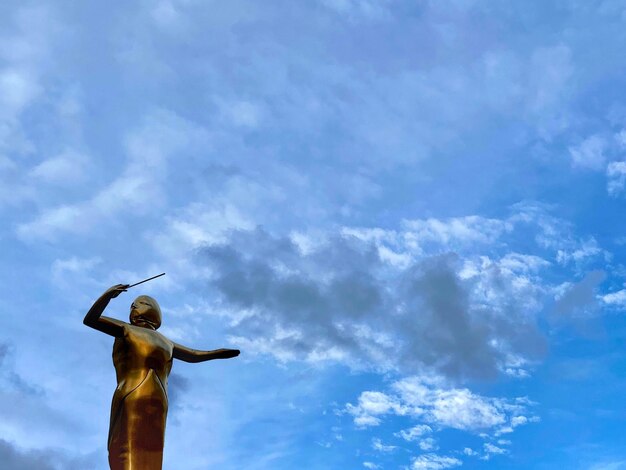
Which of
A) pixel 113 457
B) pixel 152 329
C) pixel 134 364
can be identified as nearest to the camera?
pixel 113 457

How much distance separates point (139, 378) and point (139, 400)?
50cm

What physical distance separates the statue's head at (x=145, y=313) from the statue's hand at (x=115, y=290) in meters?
1.20

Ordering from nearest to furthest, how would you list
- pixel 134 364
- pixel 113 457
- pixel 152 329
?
pixel 113 457, pixel 134 364, pixel 152 329

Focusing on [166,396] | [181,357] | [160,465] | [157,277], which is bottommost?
[160,465]

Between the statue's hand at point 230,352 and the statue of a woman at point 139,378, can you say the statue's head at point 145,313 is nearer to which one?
the statue of a woman at point 139,378

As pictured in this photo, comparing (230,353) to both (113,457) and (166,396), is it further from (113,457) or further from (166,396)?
(113,457)

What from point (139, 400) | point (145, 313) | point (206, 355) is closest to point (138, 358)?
point (139, 400)

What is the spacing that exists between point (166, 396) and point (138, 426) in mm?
921

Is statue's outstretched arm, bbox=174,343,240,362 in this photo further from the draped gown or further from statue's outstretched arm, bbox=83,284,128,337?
statue's outstretched arm, bbox=83,284,128,337

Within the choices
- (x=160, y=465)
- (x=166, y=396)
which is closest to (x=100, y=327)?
(x=166, y=396)

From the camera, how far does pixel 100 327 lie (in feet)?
50.3

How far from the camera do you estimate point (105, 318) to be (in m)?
15.3

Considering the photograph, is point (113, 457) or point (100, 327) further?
point (100, 327)

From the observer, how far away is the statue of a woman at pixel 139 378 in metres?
14.0
